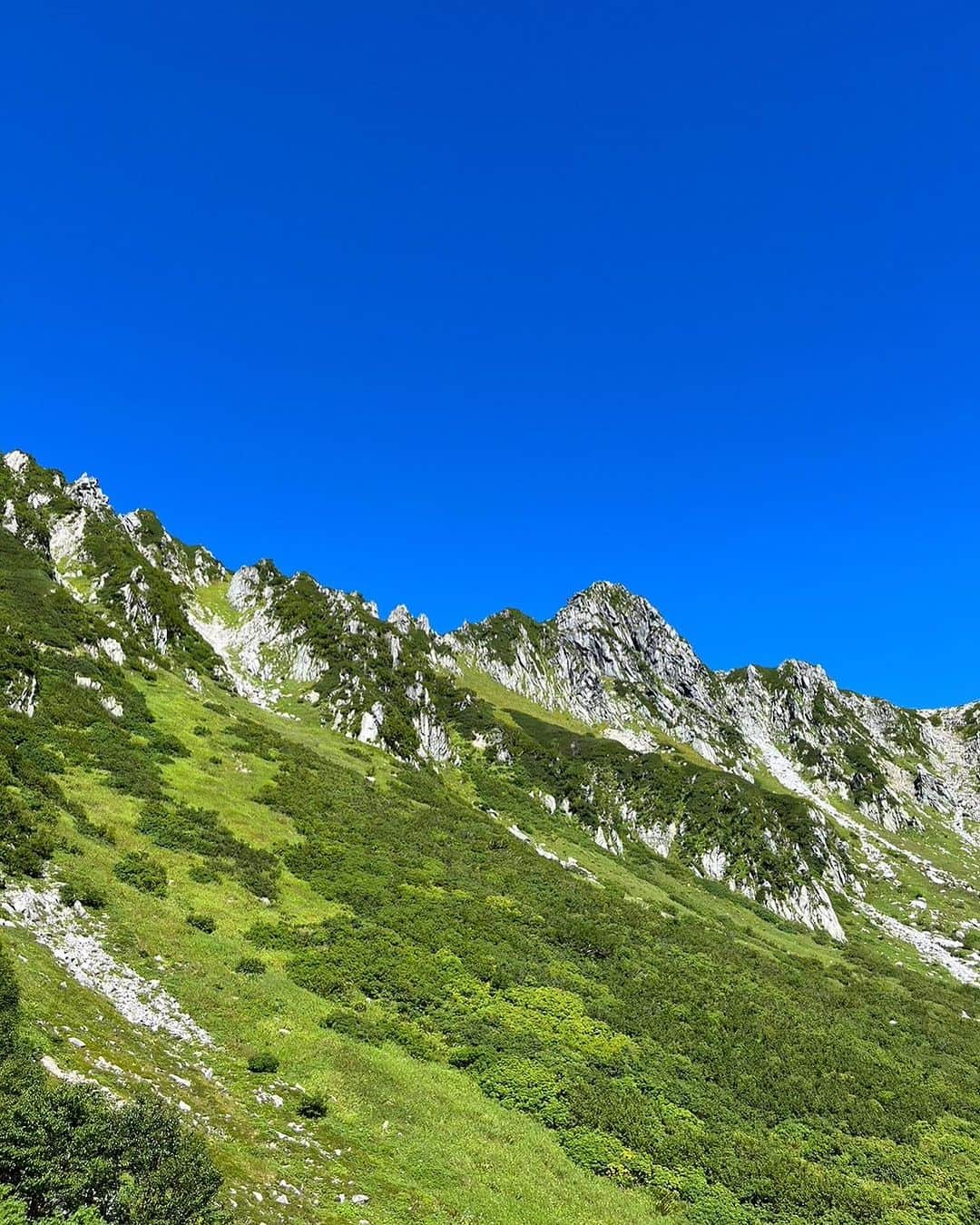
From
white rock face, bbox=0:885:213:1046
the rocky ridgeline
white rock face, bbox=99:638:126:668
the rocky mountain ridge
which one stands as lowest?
white rock face, bbox=0:885:213:1046

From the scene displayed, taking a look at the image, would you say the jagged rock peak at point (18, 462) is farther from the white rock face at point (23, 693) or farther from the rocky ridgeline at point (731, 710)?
the rocky ridgeline at point (731, 710)

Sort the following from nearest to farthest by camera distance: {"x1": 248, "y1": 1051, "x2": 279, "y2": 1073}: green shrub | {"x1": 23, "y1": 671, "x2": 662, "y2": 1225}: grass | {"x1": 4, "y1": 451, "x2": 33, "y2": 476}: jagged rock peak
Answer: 1. {"x1": 23, "y1": 671, "x2": 662, "y2": 1225}: grass
2. {"x1": 248, "y1": 1051, "x2": 279, "y2": 1073}: green shrub
3. {"x1": 4, "y1": 451, "x2": 33, "y2": 476}: jagged rock peak

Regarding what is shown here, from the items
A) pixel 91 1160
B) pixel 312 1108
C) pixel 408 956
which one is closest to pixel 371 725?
pixel 408 956

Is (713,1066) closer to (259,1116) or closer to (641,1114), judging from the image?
(641,1114)

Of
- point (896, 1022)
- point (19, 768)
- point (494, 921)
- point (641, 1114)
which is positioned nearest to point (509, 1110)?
point (641, 1114)

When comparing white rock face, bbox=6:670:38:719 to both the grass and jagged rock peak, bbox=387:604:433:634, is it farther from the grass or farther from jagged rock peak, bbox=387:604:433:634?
jagged rock peak, bbox=387:604:433:634

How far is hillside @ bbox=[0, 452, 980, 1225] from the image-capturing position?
1861 cm

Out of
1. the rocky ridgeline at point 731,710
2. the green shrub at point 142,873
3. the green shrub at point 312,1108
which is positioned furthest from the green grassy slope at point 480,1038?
the rocky ridgeline at point 731,710

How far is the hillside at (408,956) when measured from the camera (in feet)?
61.1

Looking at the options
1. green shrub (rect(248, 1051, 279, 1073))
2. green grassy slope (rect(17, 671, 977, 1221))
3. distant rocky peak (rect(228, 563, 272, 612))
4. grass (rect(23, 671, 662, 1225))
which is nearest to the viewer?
grass (rect(23, 671, 662, 1225))

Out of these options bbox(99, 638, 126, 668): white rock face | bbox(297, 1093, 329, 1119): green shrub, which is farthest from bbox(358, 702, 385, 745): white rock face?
bbox(297, 1093, 329, 1119): green shrub

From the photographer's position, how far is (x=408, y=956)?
3053 cm

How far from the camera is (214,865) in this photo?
→ 3212 centimetres

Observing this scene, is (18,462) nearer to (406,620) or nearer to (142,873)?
(406,620)
